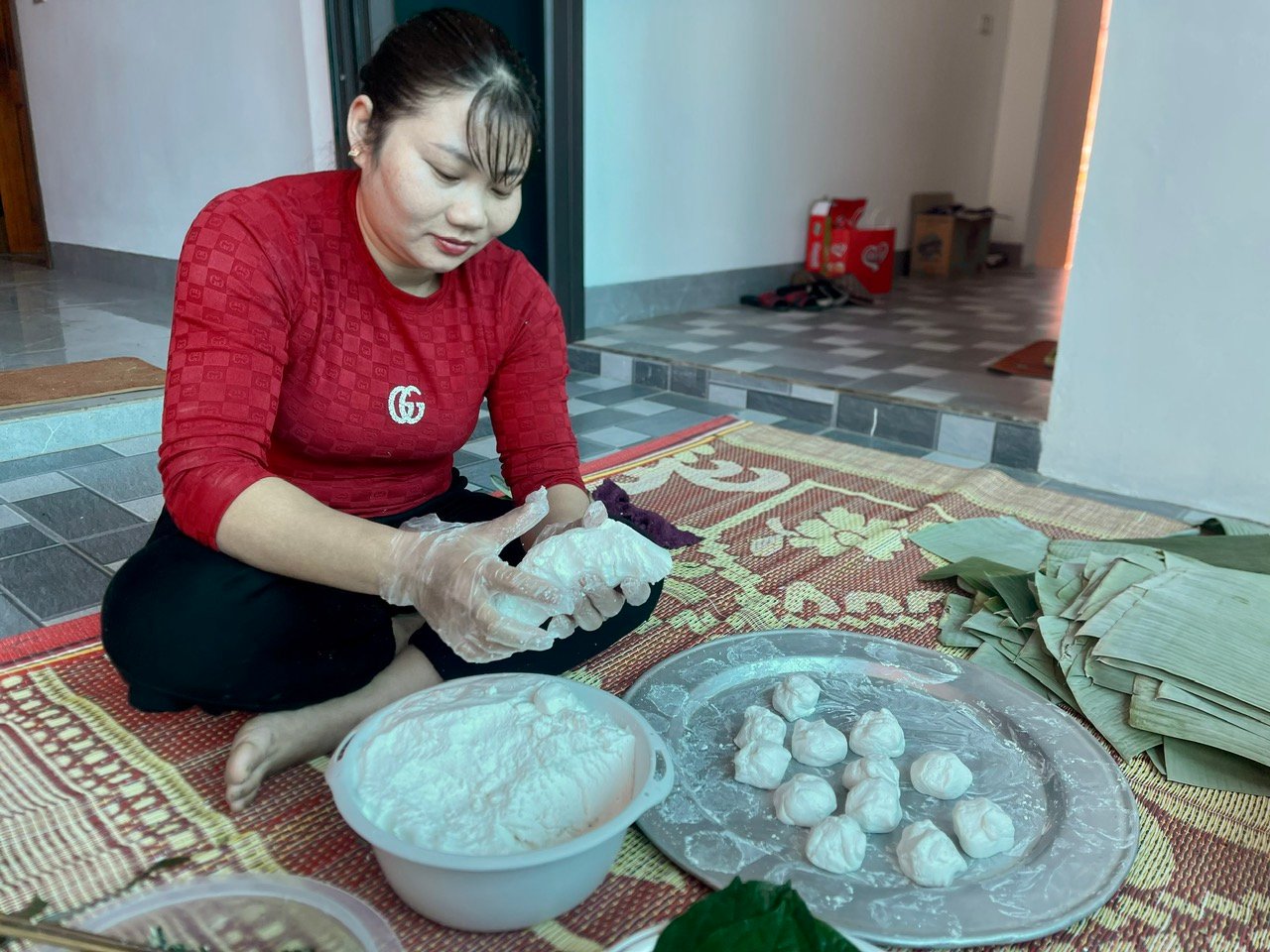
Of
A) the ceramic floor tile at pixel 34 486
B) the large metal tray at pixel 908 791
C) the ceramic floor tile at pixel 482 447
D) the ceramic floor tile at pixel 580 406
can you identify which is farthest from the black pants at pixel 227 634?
the ceramic floor tile at pixel 580 406

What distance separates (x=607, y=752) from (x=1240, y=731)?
77cm

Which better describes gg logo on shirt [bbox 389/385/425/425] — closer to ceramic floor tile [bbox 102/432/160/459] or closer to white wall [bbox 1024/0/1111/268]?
ceramic floor tile [bbox 102/432/160/459]

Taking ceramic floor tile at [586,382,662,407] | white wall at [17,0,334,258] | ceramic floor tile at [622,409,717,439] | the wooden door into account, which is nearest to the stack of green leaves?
ceramic floor tile at [622,409,717,439]

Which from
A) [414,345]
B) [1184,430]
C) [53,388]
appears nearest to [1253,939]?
[414,345]

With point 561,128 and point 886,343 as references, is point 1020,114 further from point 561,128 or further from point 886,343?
point 561,128

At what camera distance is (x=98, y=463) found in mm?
2111

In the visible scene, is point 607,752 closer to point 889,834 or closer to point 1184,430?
point 889,834

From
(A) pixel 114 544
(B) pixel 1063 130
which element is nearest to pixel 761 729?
(A) pixel 114 544

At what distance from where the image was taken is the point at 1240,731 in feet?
3.57

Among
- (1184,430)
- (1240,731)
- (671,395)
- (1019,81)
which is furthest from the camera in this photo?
(1019,81)

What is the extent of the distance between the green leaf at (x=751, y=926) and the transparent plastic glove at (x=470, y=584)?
1.04 feet

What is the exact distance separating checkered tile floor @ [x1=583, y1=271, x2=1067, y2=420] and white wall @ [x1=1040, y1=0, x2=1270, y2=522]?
32 cm

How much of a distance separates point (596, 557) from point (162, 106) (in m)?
3.70

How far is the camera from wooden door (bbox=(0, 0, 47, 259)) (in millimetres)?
4801
